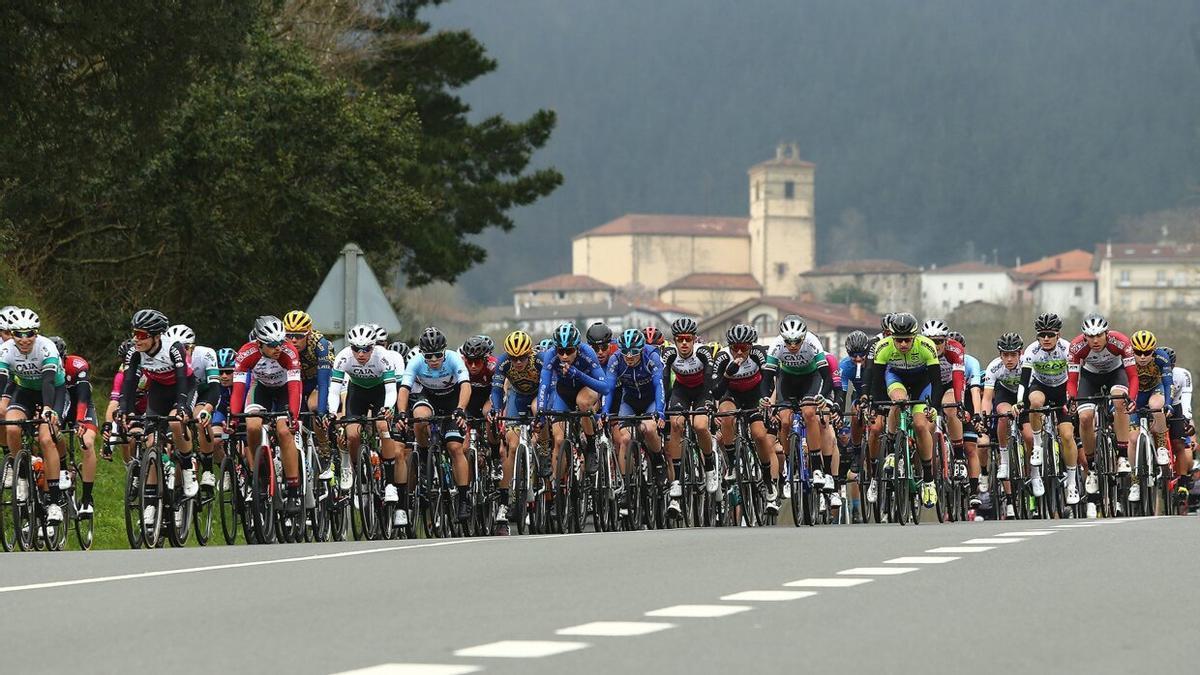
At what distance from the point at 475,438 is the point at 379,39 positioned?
32.1m

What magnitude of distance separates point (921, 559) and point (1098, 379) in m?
11.4

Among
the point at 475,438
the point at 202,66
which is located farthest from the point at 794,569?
the point at 202,66

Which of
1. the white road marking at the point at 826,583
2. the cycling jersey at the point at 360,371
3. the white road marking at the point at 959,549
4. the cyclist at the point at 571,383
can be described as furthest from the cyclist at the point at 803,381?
the white road marking at the point at 826,583

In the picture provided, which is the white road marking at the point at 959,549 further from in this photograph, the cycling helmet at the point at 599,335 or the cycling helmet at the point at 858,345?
the cycling helmet at the point at 858,345

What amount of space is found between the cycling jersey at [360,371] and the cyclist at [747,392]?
3.57m

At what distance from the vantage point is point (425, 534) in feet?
64.2

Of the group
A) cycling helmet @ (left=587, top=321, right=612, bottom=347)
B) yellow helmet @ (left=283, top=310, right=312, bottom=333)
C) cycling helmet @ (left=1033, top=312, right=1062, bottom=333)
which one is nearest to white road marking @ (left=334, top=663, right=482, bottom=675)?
yellow helmet @ (left=283, top=310, right=312, bottom=333)

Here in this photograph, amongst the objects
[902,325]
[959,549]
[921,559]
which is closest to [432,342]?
[902,325]

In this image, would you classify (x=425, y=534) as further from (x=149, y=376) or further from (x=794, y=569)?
(x=794, y=569)

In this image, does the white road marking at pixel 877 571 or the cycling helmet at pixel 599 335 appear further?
the cycling helmet at pixel 599 335

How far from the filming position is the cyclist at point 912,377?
66.6ft

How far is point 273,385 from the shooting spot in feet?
59.6

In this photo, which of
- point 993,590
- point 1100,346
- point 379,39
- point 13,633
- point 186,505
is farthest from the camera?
point 379,39

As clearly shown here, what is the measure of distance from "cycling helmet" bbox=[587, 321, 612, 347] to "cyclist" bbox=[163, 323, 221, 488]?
3432 millimetres
